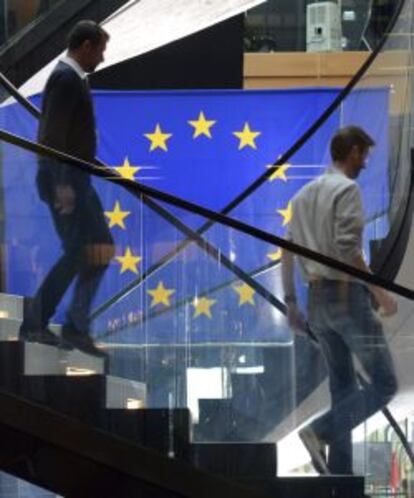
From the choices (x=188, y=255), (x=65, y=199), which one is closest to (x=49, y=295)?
(x=65, y=199)

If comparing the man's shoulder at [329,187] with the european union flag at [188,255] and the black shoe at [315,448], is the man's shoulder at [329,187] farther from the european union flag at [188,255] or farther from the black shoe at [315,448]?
the black shoe at [315,448]

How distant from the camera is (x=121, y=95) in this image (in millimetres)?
9266

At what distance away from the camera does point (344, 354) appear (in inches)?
239

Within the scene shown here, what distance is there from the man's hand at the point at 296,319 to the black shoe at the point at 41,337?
100 centimetres

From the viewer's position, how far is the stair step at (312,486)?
5938 mm

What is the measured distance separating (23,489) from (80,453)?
230 centimetres

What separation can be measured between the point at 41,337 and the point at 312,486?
51.9 inches

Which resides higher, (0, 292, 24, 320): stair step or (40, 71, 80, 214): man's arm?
(40, 71, 80, 214): man's arm

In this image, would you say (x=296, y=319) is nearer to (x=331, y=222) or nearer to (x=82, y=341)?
(x=331, y=222)

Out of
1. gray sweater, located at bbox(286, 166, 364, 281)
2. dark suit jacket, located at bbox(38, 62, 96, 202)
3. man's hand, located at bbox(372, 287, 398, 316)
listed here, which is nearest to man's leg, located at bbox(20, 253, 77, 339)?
dark suit jacket, located at bbox(38, 62, 96, 202)

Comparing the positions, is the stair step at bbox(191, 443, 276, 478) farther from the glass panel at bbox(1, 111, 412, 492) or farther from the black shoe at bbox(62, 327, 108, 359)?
the black shoe at bbox(62, 327, 108, 359)

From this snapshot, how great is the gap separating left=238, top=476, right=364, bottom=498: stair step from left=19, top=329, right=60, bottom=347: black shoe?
98 centimetres

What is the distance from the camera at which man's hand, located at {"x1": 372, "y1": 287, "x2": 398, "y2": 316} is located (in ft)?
19.8

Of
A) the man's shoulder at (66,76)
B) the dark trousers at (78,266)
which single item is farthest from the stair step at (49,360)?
the man's shoulder at (66,76)
